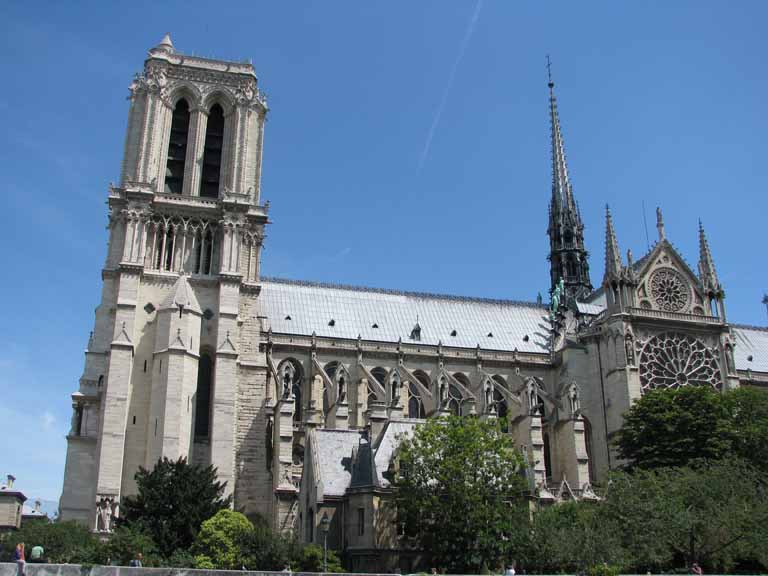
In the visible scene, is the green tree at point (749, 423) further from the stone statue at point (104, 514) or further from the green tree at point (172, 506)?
the stone statue at point (104, 514)

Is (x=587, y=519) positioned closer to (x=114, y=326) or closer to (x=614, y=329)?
(x=614, y=329)

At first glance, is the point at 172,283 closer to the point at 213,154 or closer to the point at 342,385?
the point at 213,154

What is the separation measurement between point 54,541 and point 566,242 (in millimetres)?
57694

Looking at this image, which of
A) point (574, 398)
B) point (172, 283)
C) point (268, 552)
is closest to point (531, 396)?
point (574, 398)

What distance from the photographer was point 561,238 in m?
84.9

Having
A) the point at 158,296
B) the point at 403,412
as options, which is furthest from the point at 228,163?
the point at 403,412

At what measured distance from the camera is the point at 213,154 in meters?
63.7

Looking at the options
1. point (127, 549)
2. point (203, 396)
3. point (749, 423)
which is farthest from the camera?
point (749, 423)

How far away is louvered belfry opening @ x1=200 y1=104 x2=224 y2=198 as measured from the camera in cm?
6225

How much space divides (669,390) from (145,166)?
1501 inches

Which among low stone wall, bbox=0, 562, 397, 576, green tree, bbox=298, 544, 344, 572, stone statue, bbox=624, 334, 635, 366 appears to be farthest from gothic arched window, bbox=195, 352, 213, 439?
stone statue, bbox=624, 334, 635, 366

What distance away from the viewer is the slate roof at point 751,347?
7581cm

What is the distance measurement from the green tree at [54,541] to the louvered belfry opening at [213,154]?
26312mm

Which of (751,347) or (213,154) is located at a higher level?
(213,154)
